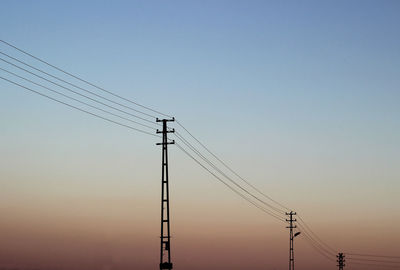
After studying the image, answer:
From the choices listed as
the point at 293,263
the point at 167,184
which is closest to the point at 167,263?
the point at 167,184

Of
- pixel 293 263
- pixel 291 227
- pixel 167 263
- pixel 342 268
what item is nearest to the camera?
pixel 167 263

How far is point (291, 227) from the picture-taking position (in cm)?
10831

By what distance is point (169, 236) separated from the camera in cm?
5922

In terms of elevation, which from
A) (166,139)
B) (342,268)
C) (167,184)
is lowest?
(342,268)

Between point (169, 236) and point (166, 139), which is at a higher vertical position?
point (166, 139)

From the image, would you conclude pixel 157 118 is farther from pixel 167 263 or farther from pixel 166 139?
pixel 167 263

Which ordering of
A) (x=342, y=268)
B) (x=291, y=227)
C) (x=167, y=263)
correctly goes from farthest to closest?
(x=342, y=268) → (x=291, y=227) → (x=167, y=263)

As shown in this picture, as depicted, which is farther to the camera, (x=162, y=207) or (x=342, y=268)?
(x=342, y=268)

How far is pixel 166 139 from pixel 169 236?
29.8ft

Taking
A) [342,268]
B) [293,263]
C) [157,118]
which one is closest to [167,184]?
[157,118]

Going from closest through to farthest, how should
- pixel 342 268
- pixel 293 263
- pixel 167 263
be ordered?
pixel 167 263
pixel 293 263
pixel 342 268

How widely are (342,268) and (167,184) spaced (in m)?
92.1

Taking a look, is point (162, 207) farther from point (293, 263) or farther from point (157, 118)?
point (293, 263)

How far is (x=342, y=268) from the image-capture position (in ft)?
463
